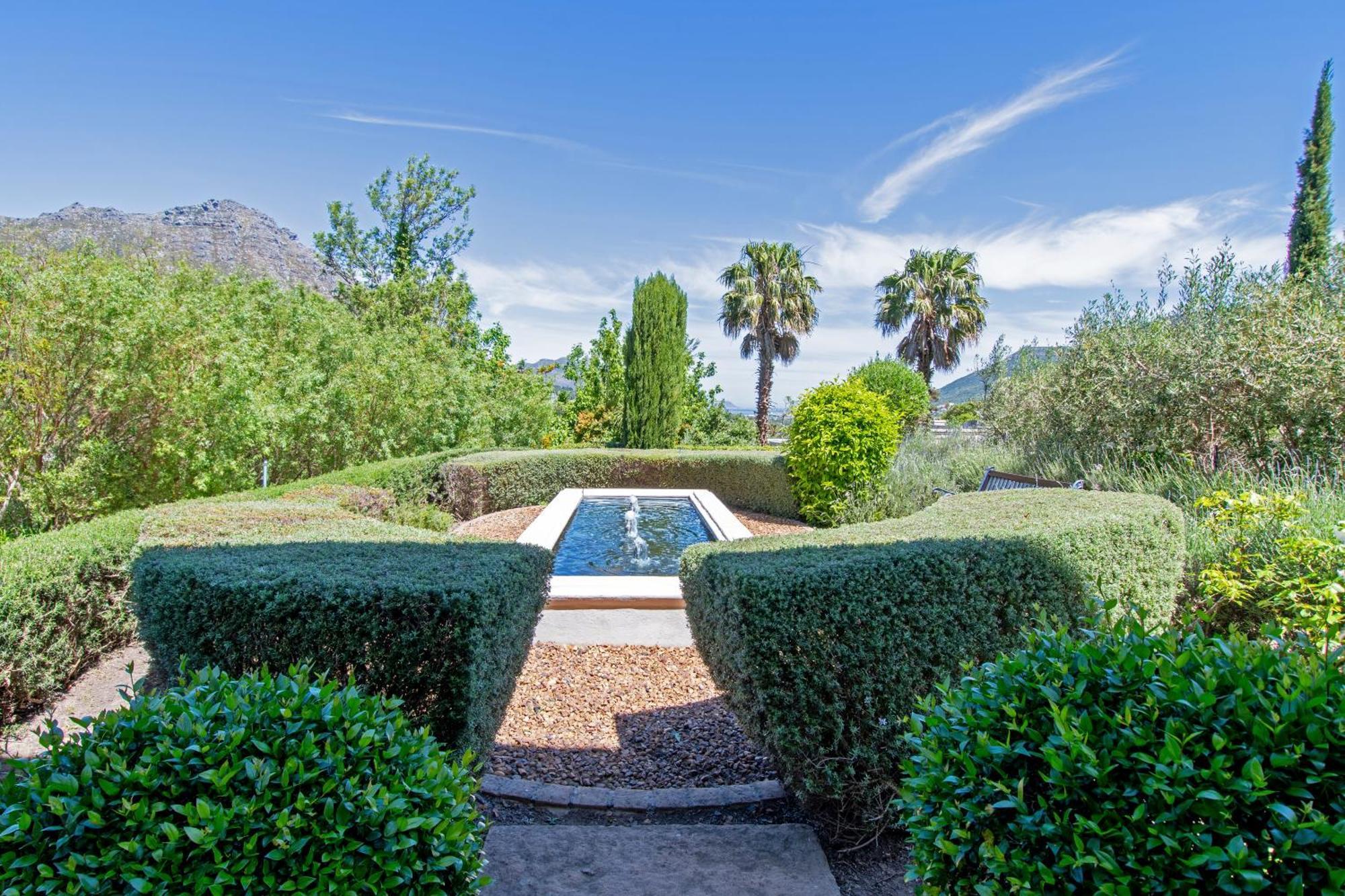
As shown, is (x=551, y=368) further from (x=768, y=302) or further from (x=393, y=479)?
(x=393, y=479)

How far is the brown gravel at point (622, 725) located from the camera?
3.06 m

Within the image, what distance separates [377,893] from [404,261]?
918 inches

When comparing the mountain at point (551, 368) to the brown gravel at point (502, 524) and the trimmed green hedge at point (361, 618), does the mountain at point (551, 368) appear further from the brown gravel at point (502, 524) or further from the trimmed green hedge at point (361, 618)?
the trimmed green hedge at point (361, 618)

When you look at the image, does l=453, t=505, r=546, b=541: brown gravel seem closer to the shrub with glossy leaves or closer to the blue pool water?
the blue pool water

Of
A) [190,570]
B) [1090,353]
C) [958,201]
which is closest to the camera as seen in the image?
[190,570]

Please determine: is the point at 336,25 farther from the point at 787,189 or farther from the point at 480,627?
the point at 480,627

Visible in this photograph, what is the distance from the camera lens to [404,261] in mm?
21688

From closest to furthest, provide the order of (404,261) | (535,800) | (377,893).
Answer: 1. (377,893)
2. (535,800)
3. (404,261)

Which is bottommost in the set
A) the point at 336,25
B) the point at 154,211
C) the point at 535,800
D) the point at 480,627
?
the point at 535,800

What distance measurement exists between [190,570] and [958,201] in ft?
41.0

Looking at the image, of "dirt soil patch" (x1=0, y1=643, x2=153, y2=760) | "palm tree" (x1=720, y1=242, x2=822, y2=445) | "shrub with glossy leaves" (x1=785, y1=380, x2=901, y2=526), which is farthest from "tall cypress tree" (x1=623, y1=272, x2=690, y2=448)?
"dirt soil patch" (x1=0, y1=643, x2=153, y2=760)

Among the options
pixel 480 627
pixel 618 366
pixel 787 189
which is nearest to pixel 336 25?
pixel 787 189

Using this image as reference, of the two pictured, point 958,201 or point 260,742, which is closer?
point 260,742

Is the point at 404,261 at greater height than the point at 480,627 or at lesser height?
greater
